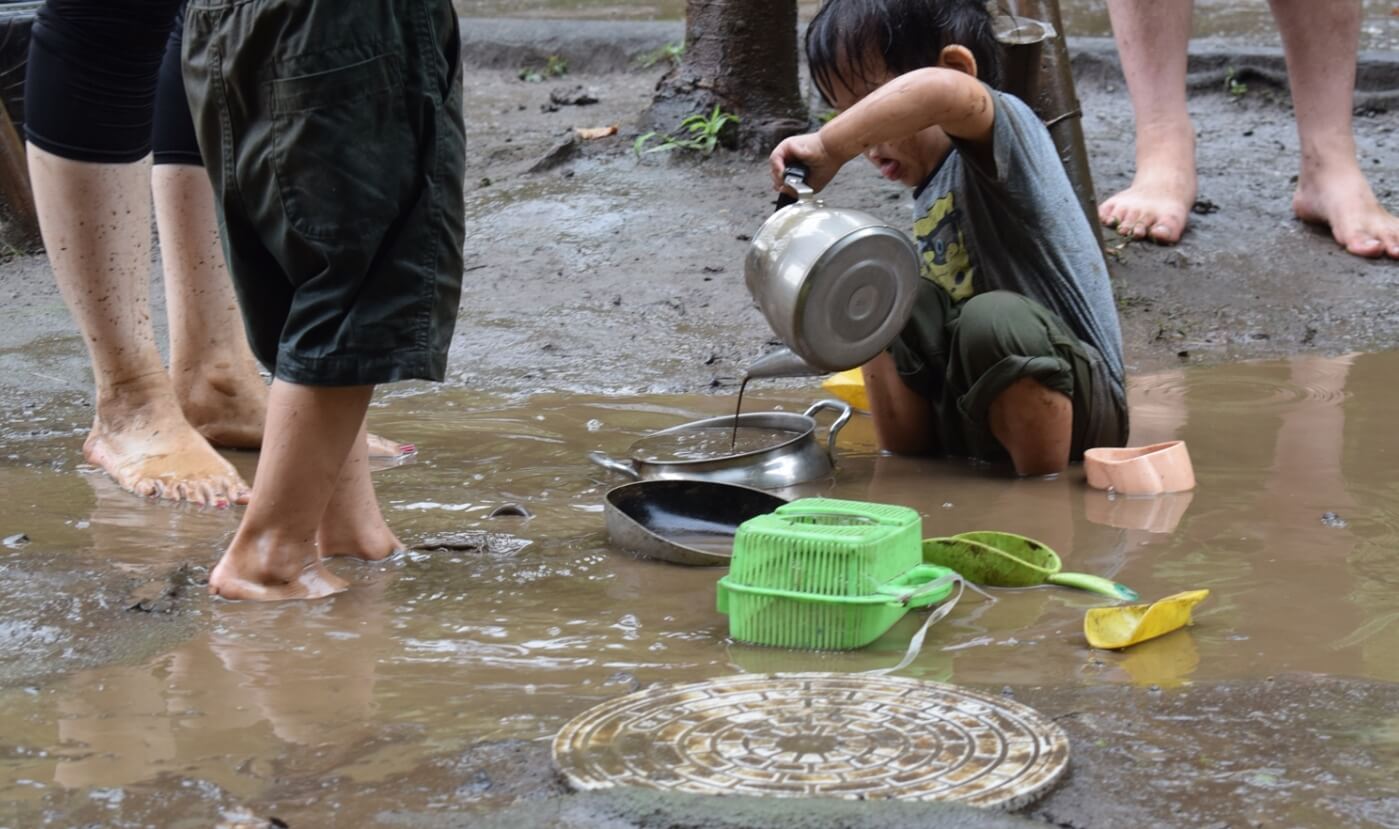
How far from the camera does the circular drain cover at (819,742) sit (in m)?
1.49

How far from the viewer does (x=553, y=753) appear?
158cm

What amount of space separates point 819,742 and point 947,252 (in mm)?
1650

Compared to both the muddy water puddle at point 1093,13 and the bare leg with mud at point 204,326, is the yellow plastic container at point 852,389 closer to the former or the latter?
the bare leg with mud at point 204,326

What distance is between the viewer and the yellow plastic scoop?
1938 millimetres

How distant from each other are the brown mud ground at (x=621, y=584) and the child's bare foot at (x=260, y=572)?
0.05m

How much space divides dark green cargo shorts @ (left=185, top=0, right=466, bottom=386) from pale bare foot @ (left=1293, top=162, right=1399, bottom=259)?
3.07 metres

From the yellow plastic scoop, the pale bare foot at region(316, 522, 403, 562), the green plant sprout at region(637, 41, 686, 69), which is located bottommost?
the pale bare foot at region(316, 522, 403, 562)

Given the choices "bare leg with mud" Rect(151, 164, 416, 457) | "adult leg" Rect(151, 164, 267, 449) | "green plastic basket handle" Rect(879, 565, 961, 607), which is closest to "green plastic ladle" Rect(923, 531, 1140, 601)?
"green plastic basket handle" Rect(879, 565, 961, 607)

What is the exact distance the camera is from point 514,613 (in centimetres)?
214

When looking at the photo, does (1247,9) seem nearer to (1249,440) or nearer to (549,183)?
(549,183)

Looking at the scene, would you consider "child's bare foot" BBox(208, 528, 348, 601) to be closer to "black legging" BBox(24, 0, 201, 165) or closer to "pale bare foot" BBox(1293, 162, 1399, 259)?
"black legging" BBox(24, 0, 201, 165)

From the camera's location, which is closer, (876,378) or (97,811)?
(97,811)

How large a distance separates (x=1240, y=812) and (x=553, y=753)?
661 mm

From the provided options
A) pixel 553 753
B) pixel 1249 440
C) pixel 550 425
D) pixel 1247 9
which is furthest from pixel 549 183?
pixel 1247 9
